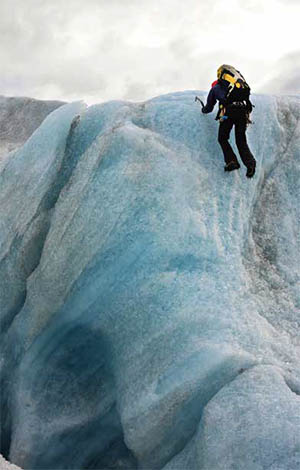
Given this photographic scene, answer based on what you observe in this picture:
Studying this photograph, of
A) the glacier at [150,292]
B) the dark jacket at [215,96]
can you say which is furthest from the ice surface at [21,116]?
the dark jacket at [215,96]

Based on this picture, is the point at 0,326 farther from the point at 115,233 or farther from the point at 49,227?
the point at 115,233

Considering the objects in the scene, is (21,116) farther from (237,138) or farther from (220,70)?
(237,138)

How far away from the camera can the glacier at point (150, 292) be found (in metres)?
4.48

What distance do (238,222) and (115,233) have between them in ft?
4.32

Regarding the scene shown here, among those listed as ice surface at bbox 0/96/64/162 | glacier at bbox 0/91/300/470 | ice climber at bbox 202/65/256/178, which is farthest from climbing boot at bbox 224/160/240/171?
ice surface at bbox 0/96/64/162

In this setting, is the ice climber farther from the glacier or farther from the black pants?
the glacier

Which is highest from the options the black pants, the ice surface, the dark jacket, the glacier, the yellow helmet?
the ice surface

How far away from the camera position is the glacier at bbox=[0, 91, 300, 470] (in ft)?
14.7

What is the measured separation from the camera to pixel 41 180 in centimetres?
601

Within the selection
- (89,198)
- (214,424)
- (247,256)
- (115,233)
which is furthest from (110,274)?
(214,424)

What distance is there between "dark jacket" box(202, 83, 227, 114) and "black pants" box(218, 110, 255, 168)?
0.80 feet

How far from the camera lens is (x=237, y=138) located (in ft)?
18.0

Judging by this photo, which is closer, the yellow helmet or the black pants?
the black pants

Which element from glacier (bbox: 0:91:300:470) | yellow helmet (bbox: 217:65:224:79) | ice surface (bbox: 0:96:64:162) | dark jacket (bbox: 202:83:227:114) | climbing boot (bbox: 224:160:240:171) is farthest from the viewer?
ice surface (bbox: 0:96:64:162)
